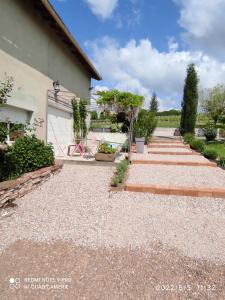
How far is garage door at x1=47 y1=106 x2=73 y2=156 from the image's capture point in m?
11.2

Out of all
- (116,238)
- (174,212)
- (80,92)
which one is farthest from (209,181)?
(80,92)

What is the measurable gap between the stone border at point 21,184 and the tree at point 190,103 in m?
21.1

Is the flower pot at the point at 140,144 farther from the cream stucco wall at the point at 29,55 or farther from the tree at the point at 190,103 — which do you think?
the tree at the point at 190,103

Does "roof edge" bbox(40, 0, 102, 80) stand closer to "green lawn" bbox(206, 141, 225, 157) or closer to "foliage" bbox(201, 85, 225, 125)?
"green lawn" bbox(206, 141, 225, 157)

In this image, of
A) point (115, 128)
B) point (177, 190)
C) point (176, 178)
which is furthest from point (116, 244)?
point (115, 128)

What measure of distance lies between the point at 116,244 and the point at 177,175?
16.1 feet

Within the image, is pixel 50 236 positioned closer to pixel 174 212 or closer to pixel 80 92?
pixel 174 212

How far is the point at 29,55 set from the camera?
8898 millimetres

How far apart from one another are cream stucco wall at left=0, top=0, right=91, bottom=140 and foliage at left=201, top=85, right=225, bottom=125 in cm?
2806

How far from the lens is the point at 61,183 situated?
23.4ft

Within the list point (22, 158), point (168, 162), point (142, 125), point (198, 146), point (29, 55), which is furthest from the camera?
point (142, 125)

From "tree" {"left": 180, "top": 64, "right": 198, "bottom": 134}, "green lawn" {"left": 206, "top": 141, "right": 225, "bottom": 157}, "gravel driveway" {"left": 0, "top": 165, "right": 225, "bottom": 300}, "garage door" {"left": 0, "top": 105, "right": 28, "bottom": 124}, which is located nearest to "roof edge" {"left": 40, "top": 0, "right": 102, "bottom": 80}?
"garage door" {"left": 0, "top": 105, "right": 28, "bottom": 124}

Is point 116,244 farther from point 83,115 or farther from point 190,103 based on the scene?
point 190,103

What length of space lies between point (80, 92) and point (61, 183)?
962cm
